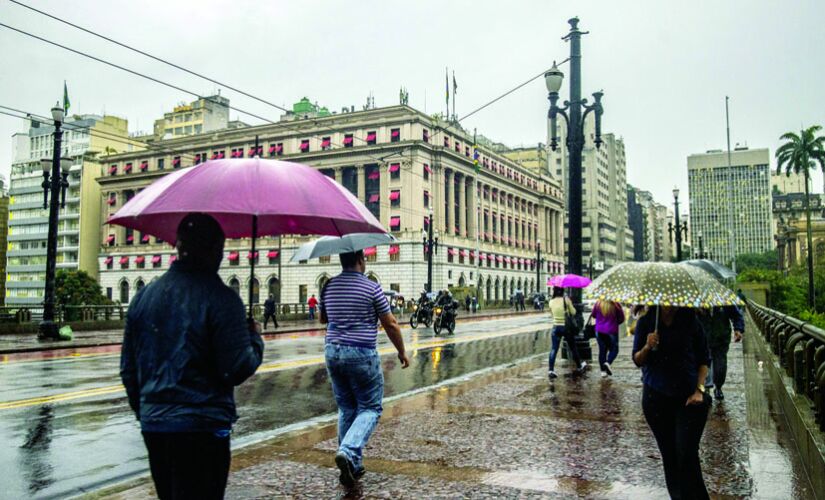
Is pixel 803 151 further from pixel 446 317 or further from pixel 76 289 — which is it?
pixel 76 289

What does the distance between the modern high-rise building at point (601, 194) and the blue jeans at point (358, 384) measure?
118m

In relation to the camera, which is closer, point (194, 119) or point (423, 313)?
point (423, 313)

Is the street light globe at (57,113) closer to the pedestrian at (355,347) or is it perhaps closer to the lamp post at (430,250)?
the pedestrian at (355,347)

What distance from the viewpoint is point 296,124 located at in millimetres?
76125

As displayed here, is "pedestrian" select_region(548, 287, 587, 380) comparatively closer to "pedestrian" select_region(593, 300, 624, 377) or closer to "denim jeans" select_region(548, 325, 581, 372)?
"denim jeans" select_region(548, 325, 581, 372)

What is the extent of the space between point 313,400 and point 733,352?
11.7 m

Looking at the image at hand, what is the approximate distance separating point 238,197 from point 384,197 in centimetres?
6907

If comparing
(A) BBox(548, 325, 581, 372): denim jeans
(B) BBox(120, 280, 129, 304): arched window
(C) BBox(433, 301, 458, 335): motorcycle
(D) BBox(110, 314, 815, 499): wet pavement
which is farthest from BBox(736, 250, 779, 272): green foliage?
(D) BBox(110, 314, 815, 499): wet pavement

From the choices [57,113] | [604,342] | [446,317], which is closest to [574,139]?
[604,342]

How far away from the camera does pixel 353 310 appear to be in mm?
5613

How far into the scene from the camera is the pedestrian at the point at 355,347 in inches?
217

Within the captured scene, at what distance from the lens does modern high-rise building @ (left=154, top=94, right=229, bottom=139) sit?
105750 millimetres

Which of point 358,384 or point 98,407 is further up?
point 358,384

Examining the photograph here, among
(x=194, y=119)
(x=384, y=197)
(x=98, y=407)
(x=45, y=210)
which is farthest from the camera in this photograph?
(x=194, y=119)
